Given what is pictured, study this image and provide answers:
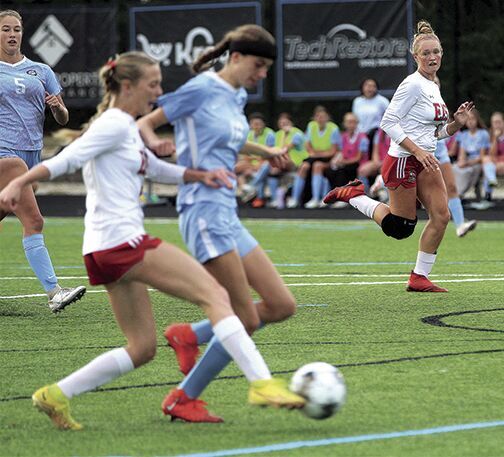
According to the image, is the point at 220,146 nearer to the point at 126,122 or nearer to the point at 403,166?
the point at 126,122

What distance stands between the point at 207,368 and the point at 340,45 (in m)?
19.4

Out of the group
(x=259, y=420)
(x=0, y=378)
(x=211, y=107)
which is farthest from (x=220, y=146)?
(x=0, y=378)

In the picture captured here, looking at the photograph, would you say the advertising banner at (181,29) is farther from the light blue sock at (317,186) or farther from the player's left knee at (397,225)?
the player's left knee at (397,225)

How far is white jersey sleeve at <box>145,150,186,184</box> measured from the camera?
271 inches

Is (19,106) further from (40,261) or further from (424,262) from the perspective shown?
(424,262)

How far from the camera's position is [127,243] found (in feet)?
21.7

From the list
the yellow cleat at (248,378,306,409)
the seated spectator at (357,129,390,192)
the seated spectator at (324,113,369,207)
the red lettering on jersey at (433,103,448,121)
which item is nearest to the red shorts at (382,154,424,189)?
the red lettering on jersey at (433,103,448,121)

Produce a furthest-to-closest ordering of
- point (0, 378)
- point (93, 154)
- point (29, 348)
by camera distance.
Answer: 1. point (29, 348)
2. point (0, 378)
3. point (93, 154)

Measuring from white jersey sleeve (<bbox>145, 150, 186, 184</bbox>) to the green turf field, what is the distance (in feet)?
3.95

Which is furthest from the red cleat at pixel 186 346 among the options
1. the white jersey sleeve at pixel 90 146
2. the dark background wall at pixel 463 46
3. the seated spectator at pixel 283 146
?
the dark background wall at pixel 463 46

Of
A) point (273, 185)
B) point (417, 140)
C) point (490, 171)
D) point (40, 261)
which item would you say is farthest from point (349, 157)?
Answer: point (40, 261)

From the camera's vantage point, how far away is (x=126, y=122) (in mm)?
6734

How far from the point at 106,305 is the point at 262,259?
4796 mm

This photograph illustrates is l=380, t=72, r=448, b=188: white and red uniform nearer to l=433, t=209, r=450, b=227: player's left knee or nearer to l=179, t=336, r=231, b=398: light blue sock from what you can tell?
l=433, t=209, r=450, b=227: player's left knee
